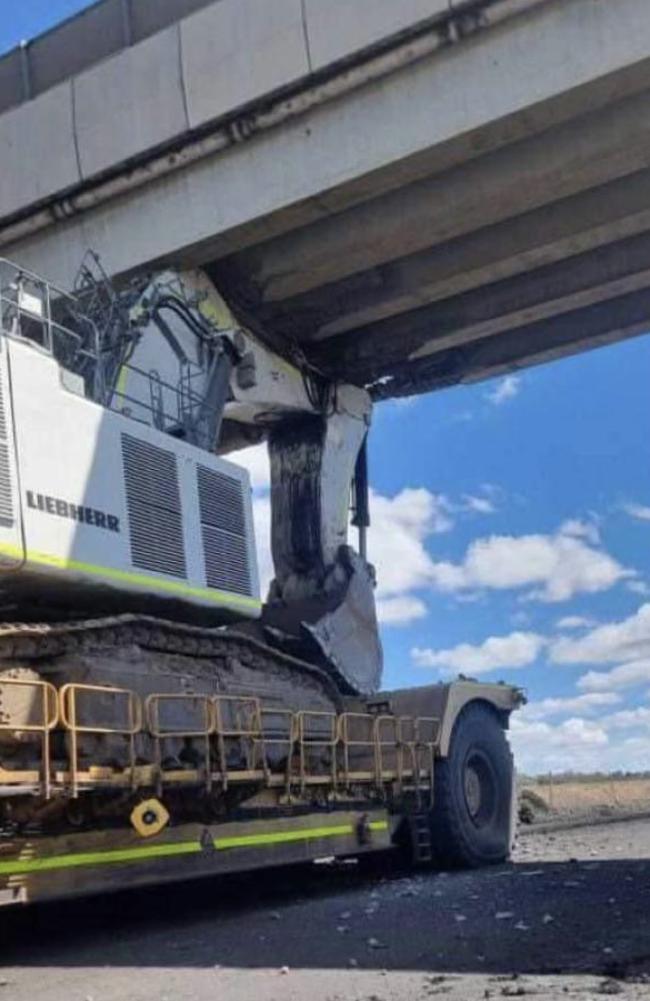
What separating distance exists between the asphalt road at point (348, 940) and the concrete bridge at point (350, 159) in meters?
6.91

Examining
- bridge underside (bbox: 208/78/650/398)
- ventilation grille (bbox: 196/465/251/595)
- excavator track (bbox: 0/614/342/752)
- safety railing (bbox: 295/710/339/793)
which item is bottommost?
safety railing (bbox: 295/710/339/793)

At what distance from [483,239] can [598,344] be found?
130 inches

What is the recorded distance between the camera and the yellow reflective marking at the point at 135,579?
7208 millimetres

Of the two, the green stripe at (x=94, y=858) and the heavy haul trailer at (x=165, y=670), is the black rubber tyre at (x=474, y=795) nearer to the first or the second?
the heavy haul trailer at (x=165, y=670)

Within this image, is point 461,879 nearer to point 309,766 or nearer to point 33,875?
point 309,766

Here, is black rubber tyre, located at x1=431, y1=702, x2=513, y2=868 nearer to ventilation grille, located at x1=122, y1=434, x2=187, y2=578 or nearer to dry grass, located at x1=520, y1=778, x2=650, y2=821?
ventilation grille, located at x1=122, y1=434, x2=187, y2=578

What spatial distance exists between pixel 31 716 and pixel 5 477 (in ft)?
4.76

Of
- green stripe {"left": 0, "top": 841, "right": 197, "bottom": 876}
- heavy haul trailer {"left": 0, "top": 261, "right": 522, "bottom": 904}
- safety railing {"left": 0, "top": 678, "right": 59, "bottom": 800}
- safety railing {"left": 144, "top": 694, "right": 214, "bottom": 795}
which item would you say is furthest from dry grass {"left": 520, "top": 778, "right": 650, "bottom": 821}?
safety railing {"left": 0, "top": 678, "right": 59, "bottom": 800}

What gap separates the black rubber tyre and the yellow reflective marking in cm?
324

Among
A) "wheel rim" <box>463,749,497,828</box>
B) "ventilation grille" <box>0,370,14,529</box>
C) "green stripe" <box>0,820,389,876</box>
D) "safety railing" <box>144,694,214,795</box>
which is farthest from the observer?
"wheel rim" <box>463,749,497,828</box>

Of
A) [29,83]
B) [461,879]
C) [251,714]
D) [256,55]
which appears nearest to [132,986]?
[251,714]

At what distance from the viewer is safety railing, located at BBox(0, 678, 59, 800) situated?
6469mm

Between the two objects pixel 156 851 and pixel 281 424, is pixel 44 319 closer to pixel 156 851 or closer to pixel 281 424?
pixel 156 851

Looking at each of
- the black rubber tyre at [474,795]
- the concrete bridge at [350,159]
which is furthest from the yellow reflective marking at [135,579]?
the concrete bridge at [350,159]
